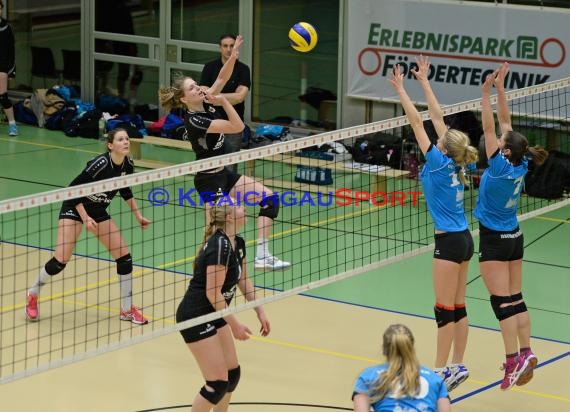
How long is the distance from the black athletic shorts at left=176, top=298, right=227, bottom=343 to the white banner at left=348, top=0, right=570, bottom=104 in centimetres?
981

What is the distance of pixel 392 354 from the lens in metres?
6.83

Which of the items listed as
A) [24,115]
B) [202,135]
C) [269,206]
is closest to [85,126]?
[24,115]

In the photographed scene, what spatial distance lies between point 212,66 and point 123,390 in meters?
5.51

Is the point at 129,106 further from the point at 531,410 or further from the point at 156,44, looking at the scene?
the point at 531,410

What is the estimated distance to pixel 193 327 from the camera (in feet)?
28.0

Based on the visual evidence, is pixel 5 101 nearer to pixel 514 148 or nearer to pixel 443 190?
pixel 443 190

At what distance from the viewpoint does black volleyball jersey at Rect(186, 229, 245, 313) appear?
837 cm

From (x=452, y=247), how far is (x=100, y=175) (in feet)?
11.3

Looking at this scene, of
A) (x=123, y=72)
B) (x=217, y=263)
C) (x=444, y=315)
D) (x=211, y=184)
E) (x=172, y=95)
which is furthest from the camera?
(x=123, y=72)

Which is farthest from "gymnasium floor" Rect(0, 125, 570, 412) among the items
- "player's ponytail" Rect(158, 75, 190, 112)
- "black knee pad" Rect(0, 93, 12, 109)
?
"black knee pad" Rect(0, 93, 12, 109)

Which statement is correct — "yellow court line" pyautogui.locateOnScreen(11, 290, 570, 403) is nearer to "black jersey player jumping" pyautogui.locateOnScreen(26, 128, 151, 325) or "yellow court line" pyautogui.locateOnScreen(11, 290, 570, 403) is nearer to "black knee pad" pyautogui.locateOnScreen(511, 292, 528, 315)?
"black jersey player jumping" pyautogui.locateOnScreen(26, 128, 151, 325)

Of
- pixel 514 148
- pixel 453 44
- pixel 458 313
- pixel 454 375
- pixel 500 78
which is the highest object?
pixel 453 44

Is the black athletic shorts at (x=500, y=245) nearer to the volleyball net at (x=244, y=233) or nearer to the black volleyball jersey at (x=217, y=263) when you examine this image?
the volleyball net at (x=244, y=233)

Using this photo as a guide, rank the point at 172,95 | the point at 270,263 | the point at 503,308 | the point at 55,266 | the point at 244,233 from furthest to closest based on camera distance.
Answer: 1. the point at 244,233
2. the point at 270,263
3. the point at 55,266
4. the point at 172,95
5. the point at 503,308
